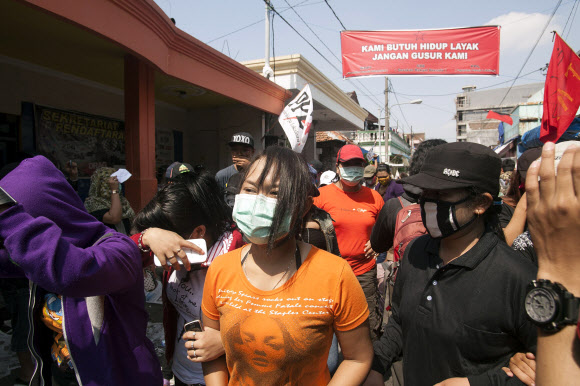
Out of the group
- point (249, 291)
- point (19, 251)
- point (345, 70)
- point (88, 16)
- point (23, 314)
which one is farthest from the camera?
point (345, 70)

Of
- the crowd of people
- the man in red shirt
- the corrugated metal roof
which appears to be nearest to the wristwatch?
the crowd of people

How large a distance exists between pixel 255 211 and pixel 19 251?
0.71 m

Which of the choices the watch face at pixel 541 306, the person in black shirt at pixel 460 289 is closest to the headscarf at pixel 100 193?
the person in black shirt at pixel 460 289

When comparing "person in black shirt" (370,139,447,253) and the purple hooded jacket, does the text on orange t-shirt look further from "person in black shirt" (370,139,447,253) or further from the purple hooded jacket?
"person in black shirt" (370,139,447,253)

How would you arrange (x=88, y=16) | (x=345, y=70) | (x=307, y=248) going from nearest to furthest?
(x=307, y=248), (x=88, y=16), (x=345, y=70)

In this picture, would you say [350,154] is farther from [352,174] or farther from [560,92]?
[560,92]

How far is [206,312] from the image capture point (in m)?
1.34

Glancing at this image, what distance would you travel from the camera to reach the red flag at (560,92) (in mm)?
3379

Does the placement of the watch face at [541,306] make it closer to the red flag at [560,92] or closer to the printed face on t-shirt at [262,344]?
the printed face on t-shirt at [262,344]

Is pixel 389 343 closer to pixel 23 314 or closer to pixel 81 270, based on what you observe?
pixel 81 270

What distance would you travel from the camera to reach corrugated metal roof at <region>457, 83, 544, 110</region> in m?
48.2

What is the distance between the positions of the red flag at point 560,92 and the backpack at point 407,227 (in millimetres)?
2241

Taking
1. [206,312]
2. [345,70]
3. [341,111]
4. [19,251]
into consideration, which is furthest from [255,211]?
[341,111]

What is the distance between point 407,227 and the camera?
224 centimetres
